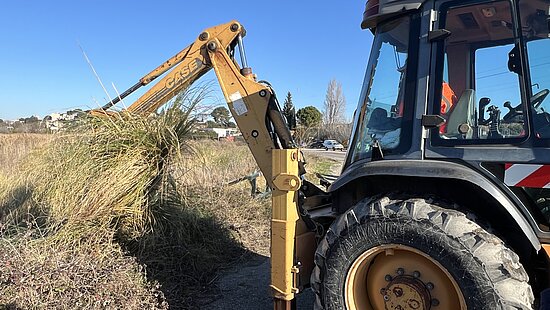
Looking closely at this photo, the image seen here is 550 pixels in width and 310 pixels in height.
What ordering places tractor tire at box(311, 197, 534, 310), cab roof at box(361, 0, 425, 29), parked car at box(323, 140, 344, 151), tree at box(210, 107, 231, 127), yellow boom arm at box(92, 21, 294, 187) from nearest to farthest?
tractor tire at box(311, 197, 534, 310) < cab roof at box(361, 0, 425, 29) < yellow boom arm at box(92, 21, 294, 187) < tree at box(210, 107, 231, 127) < parked car at box(323, 140, 344, 151)

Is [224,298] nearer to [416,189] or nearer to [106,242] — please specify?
[106,242]

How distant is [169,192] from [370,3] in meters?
3.13

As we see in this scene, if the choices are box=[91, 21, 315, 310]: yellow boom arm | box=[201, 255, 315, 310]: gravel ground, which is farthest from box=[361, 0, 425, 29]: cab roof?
box=[201, 255, 315, 310]: gravel ground

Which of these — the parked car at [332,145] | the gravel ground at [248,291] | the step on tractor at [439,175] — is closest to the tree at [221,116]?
the step on tractor at [439,175]

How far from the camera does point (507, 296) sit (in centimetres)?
237

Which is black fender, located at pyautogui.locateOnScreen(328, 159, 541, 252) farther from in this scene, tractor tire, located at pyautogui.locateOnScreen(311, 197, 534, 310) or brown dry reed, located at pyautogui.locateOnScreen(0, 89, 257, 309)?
brown dry reed, located at pyautogui.locateOnScreen(0, 89, 257, 309)

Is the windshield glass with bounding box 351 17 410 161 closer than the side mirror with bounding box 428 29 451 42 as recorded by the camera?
No

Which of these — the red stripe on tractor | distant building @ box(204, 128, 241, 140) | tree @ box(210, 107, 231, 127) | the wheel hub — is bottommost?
the wheel hub

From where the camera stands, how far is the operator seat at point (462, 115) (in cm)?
269

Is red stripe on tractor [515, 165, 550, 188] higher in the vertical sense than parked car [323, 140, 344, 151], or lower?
lower

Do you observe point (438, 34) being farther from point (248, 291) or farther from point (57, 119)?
point (57, 119)

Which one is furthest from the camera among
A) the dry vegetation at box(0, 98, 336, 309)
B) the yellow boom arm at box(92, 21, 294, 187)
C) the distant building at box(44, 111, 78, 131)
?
the distant building at box(44, 111, 78, 131)

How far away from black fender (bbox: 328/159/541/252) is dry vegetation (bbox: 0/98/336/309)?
229cm

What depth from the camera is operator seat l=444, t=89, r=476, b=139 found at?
2.69 m
